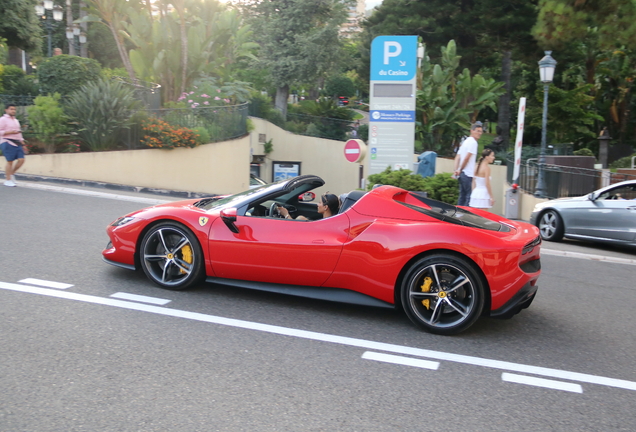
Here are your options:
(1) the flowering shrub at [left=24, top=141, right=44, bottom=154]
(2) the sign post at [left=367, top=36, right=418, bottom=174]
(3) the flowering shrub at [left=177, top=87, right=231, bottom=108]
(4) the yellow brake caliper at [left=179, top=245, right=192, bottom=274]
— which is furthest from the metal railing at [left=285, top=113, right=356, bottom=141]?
(4) the yellow brake caliper at [left=179, top=245, right=192, bottom=274]

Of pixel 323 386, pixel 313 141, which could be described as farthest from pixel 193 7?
pixel 323 386

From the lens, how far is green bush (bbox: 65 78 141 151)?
1521 cm

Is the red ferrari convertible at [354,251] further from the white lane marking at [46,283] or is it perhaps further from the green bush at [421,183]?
the green bush at [421,183]

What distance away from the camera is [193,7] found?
81.5ft

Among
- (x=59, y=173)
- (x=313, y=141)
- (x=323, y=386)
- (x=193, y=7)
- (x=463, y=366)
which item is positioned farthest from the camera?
(x=313, y=141)

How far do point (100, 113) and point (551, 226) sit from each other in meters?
10.9

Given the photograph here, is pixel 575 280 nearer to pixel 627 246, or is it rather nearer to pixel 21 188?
pixel 627 246

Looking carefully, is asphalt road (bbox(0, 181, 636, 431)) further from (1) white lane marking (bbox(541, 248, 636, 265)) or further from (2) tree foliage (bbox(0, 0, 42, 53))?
(2) tree foliage (bbox(0, 0, 42, 53))

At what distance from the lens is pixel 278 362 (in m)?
4.21

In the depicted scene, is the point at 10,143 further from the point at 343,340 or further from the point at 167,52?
the point at 343,340

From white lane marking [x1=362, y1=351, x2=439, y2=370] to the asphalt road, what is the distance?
0.02 m

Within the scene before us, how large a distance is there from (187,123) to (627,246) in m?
12.0

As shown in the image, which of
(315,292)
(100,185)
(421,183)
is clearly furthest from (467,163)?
(100,185)

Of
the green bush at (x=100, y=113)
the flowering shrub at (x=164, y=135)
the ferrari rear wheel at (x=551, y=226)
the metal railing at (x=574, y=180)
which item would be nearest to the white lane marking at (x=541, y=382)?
the ferrari rear wheel at (x=551, y=226)
